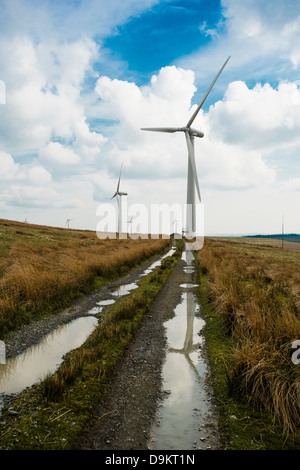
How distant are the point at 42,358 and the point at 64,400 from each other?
261 cm

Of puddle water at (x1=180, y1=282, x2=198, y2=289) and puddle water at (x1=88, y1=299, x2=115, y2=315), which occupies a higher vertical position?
puddle water at (x1=180, y1=282, x2=198, y2=289)

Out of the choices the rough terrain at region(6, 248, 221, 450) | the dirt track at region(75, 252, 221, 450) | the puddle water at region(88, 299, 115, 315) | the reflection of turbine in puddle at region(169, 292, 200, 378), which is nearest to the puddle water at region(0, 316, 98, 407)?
the rough terrain at region(6, 248, 221, 450)

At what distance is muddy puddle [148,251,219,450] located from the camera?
474 centimetres

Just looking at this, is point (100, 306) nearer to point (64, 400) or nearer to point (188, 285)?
point (188, 285)

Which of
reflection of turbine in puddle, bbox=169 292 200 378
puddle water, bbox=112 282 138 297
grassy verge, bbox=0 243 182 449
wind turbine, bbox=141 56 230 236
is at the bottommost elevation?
reflection of turbine in puddle, bbox=169 292 200 378

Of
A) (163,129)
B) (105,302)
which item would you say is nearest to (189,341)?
(105,302)

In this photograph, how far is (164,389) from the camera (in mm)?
6312

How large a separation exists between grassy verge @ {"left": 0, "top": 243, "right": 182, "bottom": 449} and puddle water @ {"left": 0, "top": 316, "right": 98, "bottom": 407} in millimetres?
417

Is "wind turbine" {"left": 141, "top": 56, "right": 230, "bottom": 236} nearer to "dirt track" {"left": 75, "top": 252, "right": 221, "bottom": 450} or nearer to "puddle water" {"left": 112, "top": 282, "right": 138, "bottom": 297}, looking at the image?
"puddle water" {"left": 112, "top": 282, "right": 138, "bottom": 297}

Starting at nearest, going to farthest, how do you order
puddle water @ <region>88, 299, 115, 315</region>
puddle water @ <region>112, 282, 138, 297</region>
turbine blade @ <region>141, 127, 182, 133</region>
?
puddle water @ <region>88, 299, 115, 315</region>
puddle water @ <region>112, 282, 138, 297</region>
turbine blade @ <region>141, 127, 182, 133</region>

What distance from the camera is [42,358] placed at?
775cm
